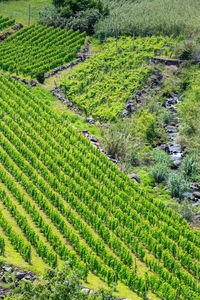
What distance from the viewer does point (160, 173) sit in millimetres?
23531

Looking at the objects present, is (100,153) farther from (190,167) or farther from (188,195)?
(188,195)

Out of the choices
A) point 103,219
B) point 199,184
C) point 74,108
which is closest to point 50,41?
point 74,108

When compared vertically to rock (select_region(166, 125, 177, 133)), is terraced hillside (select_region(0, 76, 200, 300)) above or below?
above

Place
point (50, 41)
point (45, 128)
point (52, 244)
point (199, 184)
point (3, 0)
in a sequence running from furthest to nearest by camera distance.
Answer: point (3, 0)
point (50, 41)
point (45, 128)
point (199, 184)
point (52, 244)

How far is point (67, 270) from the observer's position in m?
11.8

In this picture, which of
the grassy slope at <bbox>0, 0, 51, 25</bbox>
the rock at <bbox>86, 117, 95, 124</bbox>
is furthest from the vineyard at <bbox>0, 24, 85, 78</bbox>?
the rock at <bbox>86, 117, 95, 124</bbox>

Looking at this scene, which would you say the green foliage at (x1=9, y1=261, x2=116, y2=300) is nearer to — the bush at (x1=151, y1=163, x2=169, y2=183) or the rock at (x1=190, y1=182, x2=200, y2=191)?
the bush at (x1=151, y1=163, x2=169, y2=183)

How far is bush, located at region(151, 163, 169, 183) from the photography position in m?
23.5

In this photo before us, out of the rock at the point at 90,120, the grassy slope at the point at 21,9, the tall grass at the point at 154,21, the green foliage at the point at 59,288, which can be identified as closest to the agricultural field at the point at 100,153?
the green foliage at the point at 59,288

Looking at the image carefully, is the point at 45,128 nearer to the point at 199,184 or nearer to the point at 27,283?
the point at 199,184

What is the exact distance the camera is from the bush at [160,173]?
23.5 metres

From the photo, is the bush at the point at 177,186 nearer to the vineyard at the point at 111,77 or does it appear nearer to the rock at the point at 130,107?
the vineyard at the point at 111,77

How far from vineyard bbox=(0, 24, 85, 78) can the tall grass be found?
333 cm

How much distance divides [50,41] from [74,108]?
12.5 metres
